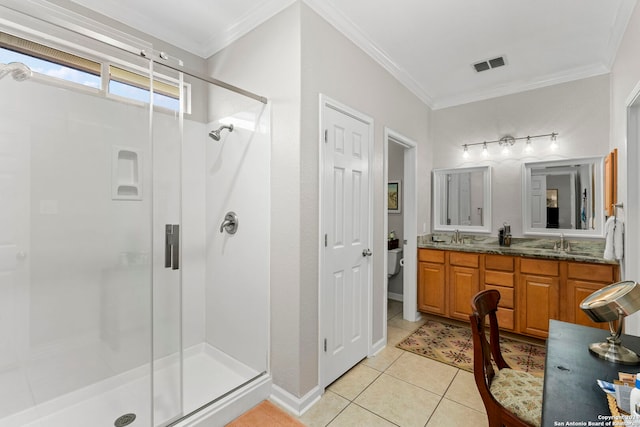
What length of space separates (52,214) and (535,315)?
408 cm

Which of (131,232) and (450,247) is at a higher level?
(131,232)

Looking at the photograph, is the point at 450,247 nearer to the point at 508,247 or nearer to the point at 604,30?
the point at 508,247

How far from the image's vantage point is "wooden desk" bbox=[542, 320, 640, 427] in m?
0.84

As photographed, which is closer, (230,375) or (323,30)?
(323,30)

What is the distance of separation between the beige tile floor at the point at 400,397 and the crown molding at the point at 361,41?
2.78 metres

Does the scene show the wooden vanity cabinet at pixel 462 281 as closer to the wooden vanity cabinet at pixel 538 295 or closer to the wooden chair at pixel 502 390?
the wooden vanity cabinet at pixel 538 295

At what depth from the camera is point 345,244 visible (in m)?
2.41

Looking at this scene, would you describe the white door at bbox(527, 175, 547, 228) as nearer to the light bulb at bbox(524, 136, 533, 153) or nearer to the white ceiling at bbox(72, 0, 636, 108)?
the light bulb at bbox(524, 136, 533, 153)

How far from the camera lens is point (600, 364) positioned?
3.64ft

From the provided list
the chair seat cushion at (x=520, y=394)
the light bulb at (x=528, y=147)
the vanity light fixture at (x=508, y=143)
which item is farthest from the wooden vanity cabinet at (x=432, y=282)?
the chair seat cushion at (x=520, y=394)

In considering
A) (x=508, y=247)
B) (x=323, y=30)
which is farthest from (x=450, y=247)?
(x=323, y=30)

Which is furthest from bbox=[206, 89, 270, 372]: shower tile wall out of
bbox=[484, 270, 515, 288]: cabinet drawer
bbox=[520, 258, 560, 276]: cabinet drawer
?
bbox=[520, 258, 560, 276]: cabinet drawer

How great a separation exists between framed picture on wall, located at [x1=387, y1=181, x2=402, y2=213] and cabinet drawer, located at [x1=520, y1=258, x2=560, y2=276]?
72.3 inches

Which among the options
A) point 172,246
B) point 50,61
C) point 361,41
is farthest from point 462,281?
point 50,61
